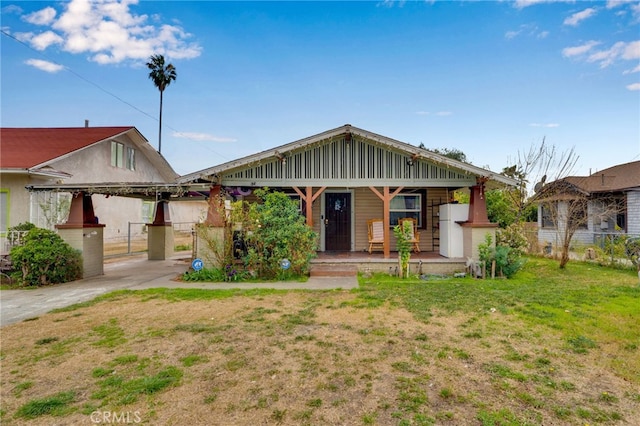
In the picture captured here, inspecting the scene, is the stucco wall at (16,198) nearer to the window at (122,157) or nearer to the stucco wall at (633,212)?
the window at (122,157)

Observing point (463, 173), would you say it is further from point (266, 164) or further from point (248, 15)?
point (248, 15)

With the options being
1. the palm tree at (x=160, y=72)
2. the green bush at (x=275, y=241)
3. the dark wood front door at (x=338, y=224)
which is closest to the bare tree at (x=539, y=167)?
the dark wood front door at (x=338, y=224)

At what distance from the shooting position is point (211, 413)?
263 cm

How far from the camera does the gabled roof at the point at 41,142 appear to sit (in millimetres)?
10406

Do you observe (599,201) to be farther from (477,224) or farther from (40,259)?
(40,259)

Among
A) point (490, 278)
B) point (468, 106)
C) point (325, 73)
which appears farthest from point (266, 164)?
point (468, 106)

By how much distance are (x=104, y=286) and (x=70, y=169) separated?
7.11 meters

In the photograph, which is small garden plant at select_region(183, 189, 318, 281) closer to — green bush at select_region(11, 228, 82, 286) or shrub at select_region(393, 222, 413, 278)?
shrub at select_region(393, 222, 413, 278)

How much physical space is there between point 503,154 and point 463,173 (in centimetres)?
940

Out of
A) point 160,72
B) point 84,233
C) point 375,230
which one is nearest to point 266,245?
point 375,230

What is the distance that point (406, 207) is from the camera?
11.7 meters

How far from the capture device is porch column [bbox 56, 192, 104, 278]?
867cm

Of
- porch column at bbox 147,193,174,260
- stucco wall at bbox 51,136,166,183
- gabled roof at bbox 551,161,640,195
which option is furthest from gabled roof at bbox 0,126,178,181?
gabled roof at bbox 551,161,640,195

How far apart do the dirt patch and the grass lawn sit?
0.05 feet
